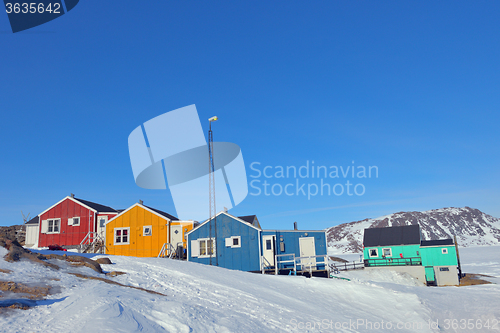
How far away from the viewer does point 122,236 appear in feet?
111

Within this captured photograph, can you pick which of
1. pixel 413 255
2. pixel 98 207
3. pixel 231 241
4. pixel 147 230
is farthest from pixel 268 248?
pixel 413 255

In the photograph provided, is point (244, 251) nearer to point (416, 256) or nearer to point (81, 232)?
point (81, 232)

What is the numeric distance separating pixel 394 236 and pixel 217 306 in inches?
1570

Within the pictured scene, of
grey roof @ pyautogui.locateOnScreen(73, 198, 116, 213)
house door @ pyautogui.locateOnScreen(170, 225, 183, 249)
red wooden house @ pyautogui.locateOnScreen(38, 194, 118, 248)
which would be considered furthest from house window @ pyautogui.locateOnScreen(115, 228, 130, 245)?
house door @ pyautogui.locateOnScreen(170, 225, 183, 249)

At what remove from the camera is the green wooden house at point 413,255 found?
40.6 metres

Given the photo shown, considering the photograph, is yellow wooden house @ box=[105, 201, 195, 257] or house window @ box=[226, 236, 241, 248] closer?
house window @ box=[226, 236, 241, 248]

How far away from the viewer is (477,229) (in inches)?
7825

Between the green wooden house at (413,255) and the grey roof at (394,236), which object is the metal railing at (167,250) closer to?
the green wooden house at (413,255)

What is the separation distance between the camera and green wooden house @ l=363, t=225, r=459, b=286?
1598 inches

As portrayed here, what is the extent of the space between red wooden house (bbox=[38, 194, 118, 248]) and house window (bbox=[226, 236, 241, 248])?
12.5 meters

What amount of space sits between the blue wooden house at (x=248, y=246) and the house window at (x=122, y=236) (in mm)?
6454

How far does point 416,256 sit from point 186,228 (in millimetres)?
27300

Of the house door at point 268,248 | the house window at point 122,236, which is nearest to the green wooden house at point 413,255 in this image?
the house door at point 268,248

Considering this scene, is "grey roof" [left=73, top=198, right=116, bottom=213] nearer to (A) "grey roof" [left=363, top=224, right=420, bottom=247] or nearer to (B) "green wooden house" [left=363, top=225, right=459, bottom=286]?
(B) "green wooden house" [left=363, top=225, right=459, bottom=286]
